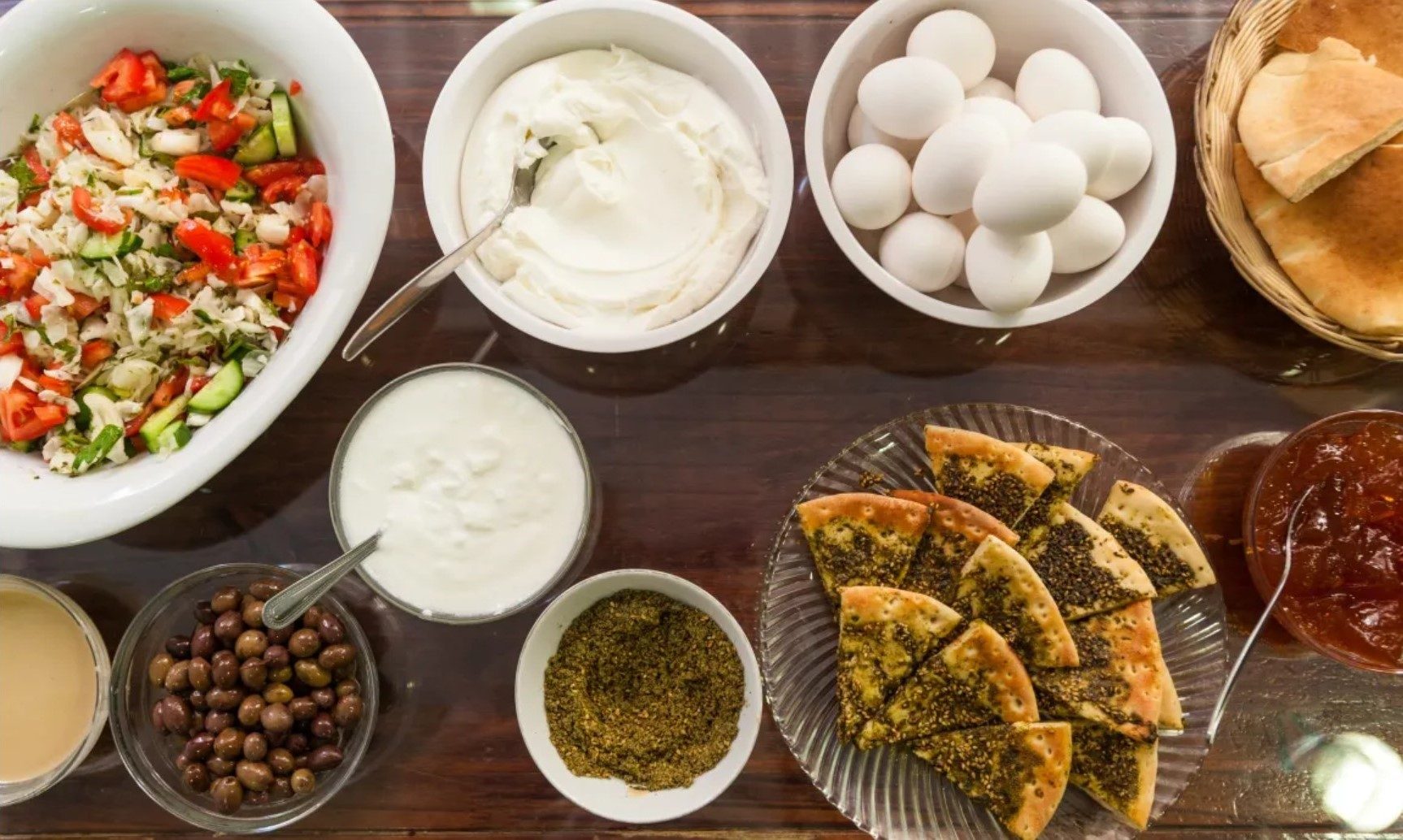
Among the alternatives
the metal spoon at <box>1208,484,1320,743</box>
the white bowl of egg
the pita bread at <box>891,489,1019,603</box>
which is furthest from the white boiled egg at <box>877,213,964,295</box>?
the metal spoon at <box>1208,484,1320,743</box>

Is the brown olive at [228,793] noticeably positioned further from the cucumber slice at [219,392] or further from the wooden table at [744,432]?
the cucumber slice at [219,392]

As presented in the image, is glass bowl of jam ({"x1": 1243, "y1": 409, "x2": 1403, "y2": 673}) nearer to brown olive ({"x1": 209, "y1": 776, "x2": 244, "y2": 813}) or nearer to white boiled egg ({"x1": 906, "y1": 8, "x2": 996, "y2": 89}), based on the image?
white boiled egg ({"x1": 906, "y1": 8, "x2": 996, "y2": 89})

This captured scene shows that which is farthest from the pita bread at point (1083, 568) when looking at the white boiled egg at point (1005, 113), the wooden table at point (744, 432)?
the white boiled egg at point (1005, 113)

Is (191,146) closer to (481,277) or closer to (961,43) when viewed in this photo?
(481,277)

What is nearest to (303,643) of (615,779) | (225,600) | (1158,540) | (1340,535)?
(225,600)

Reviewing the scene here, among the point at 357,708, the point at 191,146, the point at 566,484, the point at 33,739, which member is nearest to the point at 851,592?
the point at 566,484
